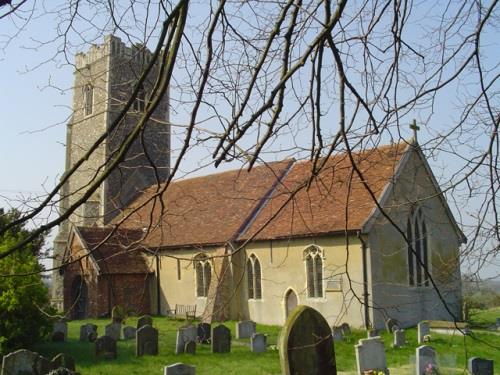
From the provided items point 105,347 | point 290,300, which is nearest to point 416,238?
point 290,300

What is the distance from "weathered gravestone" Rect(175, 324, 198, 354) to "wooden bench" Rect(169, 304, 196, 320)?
7059mm

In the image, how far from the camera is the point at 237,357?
13977 mm

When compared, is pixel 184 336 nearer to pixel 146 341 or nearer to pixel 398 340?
pixel 146 341

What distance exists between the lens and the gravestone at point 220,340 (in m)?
14.7

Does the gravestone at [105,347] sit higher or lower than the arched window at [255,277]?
lower

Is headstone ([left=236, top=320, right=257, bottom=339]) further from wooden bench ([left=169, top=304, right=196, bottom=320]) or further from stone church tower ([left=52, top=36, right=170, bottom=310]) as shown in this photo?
stone church tower ([left=52, top=36, right=170, bottom=310])

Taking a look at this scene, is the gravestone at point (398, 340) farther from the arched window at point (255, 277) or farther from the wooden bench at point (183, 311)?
the wooden bench at point (183, 311)

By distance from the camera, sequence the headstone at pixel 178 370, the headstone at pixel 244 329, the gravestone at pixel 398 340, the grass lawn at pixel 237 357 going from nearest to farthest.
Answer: the headstone at pixel 178 370 < the grass lawn at pixel 237 357 < the gravestone at pixel 398 340 < the headstone at pixel 244 329

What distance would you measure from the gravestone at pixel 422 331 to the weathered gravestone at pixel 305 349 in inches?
422

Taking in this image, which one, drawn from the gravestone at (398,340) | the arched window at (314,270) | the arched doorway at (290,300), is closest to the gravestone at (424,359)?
the gravestone at (398,340)

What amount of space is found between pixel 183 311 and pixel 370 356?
44.6 feet

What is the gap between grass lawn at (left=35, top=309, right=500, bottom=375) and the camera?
12.1 metres

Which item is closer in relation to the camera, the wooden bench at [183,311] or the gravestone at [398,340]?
the gravestone at [398,340]

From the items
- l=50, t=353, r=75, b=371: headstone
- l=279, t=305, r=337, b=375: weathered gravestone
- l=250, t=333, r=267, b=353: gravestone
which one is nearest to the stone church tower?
l=279, t=305, r=337, b=375: weathered gravestone
